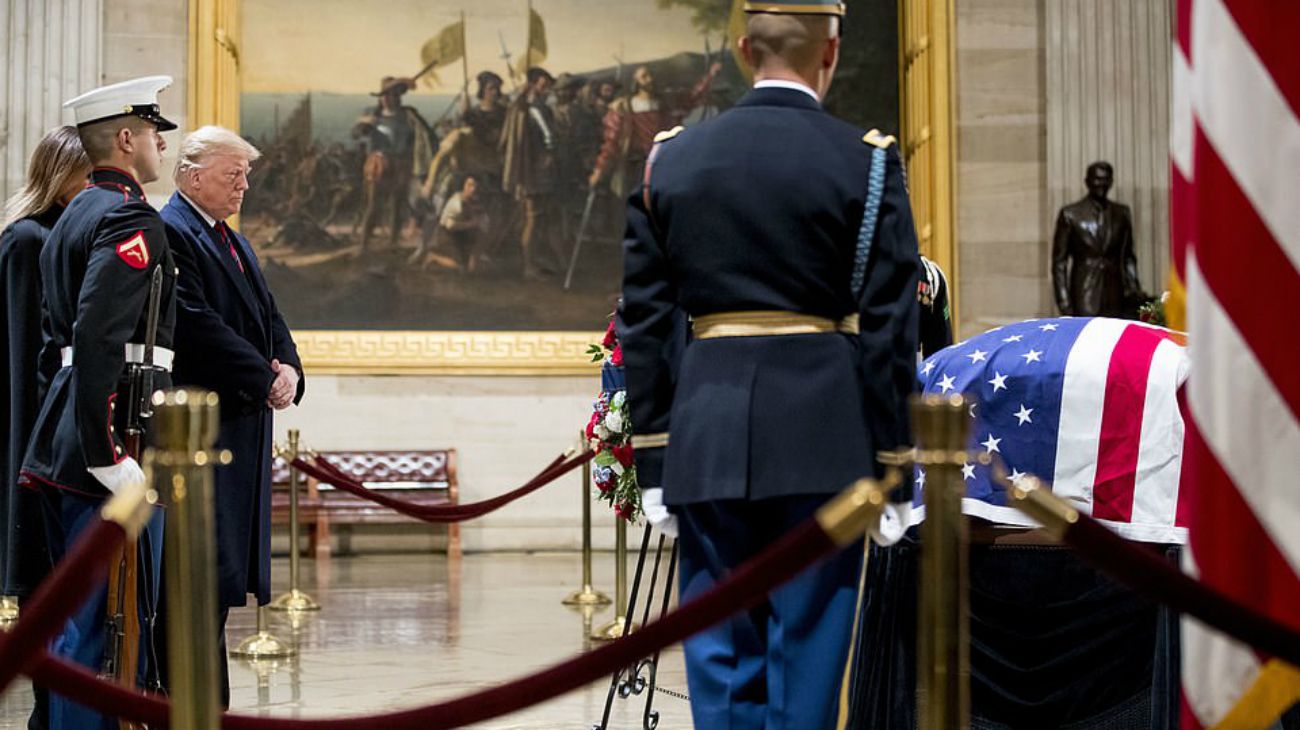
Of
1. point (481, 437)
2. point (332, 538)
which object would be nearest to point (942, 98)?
point (481, 437)

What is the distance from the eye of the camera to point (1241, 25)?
11.2ft

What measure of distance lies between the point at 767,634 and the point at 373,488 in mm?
10667

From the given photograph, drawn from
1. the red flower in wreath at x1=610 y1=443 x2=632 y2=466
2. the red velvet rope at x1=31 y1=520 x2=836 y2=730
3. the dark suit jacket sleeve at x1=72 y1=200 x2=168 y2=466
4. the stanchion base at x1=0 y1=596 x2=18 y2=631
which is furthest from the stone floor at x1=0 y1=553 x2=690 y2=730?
the dark suit jacket sleeve at x1=72 y1=200 x2=168 y2=466

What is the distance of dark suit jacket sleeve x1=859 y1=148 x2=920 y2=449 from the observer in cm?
374

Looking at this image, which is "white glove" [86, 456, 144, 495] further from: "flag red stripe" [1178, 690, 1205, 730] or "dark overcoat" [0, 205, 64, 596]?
"flag red stripe" [1178, 690, 1205, 730]

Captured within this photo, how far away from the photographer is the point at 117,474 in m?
4.93

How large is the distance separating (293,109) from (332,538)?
381 cm

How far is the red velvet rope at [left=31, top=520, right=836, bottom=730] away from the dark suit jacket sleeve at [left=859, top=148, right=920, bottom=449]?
0.82 meters

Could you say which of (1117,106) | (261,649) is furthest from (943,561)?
(1117,106)

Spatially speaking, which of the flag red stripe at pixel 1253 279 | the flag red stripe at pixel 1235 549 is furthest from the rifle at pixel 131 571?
the flag red stripe at pixel 1253 279

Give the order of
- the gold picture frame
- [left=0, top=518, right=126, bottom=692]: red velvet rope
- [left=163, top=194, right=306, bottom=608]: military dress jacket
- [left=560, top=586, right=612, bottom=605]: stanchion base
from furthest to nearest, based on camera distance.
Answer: the gold picture frame → [left=560, top=586, right=612, bottom=605]: stanchion base → [left=163, top=194, right=306, bottom=608]: military dress jacket → [left=0, top=518, right=126, bottom=692]: red velvet rope

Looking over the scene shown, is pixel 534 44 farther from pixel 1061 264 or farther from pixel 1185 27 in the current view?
pixel 1185 27

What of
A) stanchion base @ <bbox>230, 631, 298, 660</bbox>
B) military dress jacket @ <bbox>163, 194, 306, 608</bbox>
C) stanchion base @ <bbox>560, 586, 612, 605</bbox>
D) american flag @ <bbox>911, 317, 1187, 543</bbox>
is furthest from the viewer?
stanchion base @ <bbox>560, 586, 612, 605</bbox>

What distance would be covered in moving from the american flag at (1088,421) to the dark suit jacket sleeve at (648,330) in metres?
1.59
